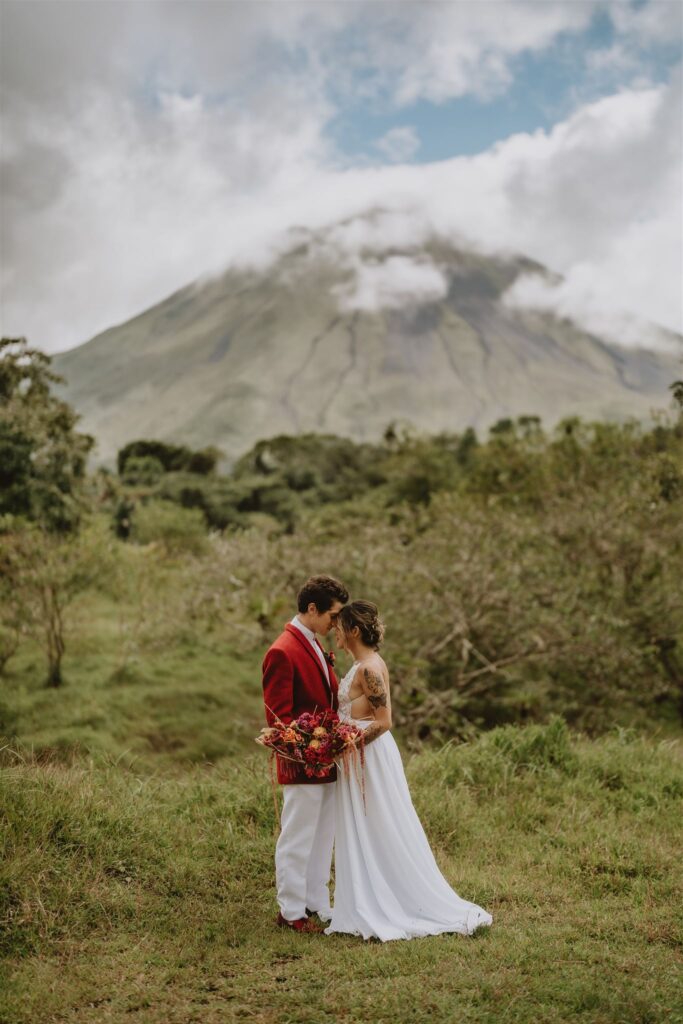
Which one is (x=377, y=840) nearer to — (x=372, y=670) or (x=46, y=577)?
(x=372, y=670)

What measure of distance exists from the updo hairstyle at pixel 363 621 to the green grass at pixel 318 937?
169cm

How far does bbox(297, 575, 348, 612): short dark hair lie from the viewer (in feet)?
17.8

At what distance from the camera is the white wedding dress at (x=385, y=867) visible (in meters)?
5.17

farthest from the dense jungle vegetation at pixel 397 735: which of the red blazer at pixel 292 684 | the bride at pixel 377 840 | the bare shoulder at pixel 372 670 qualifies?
the bare shoulder at pixel 372 670

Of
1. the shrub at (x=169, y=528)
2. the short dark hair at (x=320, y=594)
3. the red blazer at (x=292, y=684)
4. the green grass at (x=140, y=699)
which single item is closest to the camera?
the red blazer at (x=292, y=684)

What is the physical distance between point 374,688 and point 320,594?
65cm

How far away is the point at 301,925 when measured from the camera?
5254 mm

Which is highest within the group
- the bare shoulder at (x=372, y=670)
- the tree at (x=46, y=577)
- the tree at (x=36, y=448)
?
the tree at (x=36, y=448)

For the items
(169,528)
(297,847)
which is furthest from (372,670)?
(169,528)

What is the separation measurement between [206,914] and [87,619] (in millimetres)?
13778

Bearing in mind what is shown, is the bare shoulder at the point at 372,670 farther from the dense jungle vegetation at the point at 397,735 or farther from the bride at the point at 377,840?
the dense jungle vegetation at the point at 397,735

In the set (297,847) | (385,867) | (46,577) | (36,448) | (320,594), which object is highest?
(36,448)

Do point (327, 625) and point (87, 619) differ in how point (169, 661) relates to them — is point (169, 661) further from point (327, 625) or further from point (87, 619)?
point (327, 625)

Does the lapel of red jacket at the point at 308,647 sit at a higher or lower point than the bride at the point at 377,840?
higher
